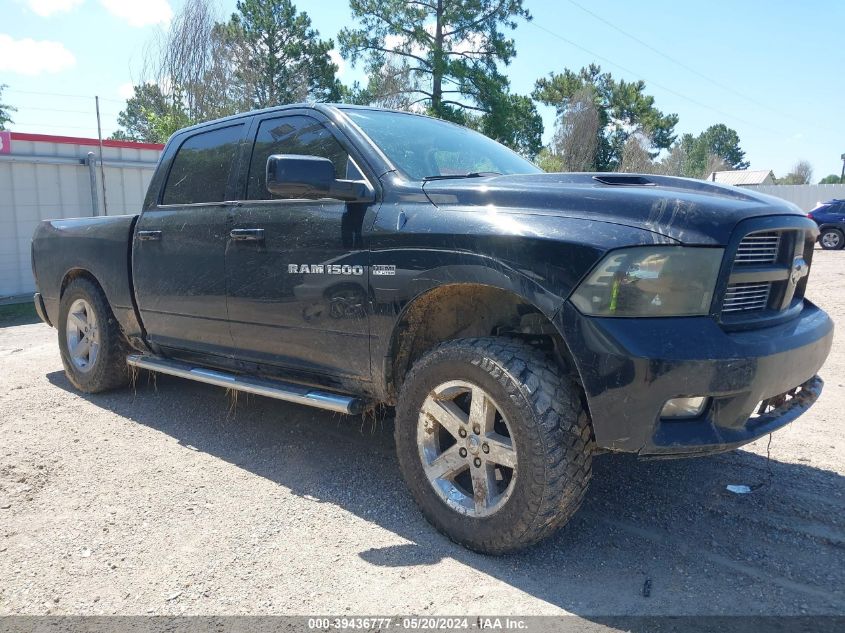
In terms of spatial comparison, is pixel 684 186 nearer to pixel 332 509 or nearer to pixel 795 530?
pixel 795 530

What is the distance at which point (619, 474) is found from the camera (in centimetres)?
378

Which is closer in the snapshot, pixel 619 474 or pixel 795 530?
pixel 795 530

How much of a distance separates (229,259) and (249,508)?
1.50 metres

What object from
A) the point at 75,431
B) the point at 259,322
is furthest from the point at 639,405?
the point at 75,431

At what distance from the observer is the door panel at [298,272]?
340 cm

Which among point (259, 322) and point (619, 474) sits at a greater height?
point (259, 322)

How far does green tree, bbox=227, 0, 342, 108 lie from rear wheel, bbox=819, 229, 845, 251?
19.2 metres

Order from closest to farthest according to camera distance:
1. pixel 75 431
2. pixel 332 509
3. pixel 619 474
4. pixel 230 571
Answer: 1. pixel 230 571
2. pixel 332 509
3. pixel 619 474
4. pixel 75 431

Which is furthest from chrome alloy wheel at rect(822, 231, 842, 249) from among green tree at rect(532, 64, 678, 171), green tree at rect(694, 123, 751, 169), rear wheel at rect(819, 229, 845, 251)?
green tree at rect(694, 123, 751, 169)

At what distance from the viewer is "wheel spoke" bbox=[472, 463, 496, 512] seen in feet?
9.44

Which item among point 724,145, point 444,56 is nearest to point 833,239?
point 444,56

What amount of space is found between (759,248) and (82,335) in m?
5.14

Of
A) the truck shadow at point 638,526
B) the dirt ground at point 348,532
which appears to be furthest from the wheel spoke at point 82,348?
the truck shadow at point 638,526

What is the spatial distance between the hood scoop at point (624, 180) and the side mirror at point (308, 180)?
3.65 feet
